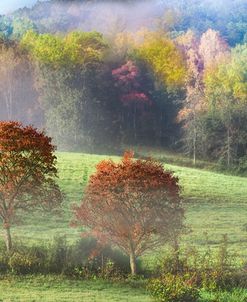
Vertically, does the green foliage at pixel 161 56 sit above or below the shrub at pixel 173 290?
above

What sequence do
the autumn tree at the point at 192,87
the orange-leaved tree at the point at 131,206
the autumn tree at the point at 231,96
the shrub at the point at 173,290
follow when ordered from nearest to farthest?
the shrub at the point at 173,290, the orange-leaved tree at the point at 131,206, the autumn tree at the point at 231,96, the autumn tree at the point at 192,87

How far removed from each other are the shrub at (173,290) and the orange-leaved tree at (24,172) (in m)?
1.91

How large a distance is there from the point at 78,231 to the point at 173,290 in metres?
1.85

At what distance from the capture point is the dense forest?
11.2m

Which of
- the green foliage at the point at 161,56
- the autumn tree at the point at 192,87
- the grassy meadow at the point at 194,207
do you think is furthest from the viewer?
the green foliage at the point at 161,56

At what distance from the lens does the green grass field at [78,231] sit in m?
8.00

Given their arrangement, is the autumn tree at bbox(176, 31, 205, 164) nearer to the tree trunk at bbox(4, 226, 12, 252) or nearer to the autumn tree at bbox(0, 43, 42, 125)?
the autumn tree at bbox(0, 43, 42, 125)

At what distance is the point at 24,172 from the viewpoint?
8812mm

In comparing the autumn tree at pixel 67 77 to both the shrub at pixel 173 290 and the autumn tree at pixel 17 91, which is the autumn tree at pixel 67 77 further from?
the shrub at pixel 173 290

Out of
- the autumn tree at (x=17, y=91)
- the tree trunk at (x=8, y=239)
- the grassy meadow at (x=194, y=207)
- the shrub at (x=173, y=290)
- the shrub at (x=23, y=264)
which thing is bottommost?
the shrub at (x=173, y=290)

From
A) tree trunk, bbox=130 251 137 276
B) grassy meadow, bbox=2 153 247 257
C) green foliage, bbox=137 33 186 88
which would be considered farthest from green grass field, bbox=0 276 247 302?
green foliage, bbox=137 33 186 88

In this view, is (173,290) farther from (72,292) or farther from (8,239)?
(8,239)

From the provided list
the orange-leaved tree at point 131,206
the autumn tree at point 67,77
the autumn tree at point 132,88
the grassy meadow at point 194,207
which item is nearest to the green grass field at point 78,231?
the grassy meadow at point 194,207

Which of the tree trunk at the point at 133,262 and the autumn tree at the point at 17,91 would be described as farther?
the autumn tree at the point at 17,91
